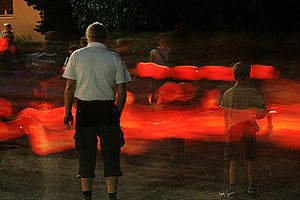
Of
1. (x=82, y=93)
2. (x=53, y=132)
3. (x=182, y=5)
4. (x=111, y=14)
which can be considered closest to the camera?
(x=82, y=93)

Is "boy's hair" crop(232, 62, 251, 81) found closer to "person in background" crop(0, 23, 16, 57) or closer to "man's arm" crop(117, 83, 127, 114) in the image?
"man's arm" crop(117, 83, 127, 114)

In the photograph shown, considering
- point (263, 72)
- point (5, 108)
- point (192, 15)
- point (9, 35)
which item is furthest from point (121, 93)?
point (192, 15)

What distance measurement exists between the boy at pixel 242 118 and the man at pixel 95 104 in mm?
1231

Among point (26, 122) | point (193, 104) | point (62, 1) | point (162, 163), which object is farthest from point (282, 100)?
point (62, 1)

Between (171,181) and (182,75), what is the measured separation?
15385 millimetres

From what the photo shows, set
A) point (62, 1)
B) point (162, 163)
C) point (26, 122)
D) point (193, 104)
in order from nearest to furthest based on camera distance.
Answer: point (162, 163) < point (26, 122) < point (193, 104) < point (62, 1)

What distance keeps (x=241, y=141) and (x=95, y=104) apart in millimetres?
1645

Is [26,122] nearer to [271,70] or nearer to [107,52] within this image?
[107,52]

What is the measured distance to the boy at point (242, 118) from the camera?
6.68m

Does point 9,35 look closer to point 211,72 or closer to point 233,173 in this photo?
point 211,72

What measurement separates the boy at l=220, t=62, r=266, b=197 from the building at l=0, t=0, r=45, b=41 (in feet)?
117

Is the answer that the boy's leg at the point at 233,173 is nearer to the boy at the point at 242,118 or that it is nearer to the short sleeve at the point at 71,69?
the boy at the point at 242,118

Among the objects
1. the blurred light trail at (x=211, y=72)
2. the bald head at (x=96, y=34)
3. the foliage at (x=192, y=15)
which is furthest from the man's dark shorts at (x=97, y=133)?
the foliage at (x=192, y=15)

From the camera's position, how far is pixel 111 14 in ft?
78.9
